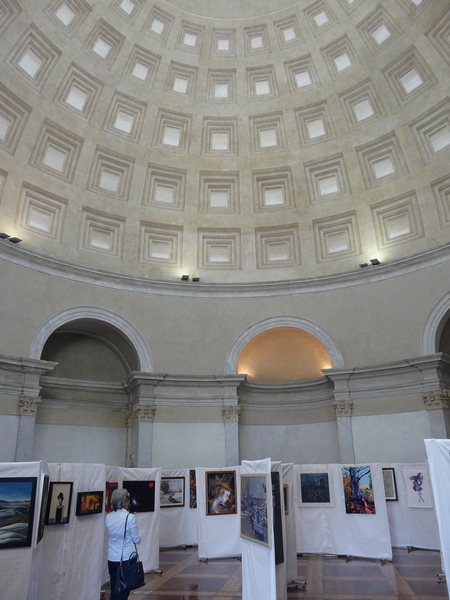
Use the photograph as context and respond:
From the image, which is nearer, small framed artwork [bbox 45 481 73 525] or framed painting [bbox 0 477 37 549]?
framed painting [bbox 0 477 37 549]

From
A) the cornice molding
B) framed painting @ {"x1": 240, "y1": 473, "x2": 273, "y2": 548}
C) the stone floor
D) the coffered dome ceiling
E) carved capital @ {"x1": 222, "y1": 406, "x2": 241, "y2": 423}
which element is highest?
the coffered dome ceiling

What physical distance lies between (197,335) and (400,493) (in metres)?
9.72

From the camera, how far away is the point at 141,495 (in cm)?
1224

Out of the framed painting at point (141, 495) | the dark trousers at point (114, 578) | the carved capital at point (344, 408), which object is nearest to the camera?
the dark trousers at point (114, 578)

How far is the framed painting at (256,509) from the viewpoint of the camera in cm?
792

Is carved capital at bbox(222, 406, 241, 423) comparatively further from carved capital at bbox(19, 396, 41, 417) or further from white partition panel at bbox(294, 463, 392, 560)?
carved capital at bbox(19, 396, 41, 417)

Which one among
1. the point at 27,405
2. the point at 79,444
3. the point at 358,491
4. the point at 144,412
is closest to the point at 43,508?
the point at 358,491

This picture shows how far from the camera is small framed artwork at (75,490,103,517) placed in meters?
9.11

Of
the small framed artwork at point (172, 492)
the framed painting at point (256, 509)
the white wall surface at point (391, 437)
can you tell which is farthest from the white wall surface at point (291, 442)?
the framed painting at point (256, 509)

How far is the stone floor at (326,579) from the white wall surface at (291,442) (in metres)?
6.83

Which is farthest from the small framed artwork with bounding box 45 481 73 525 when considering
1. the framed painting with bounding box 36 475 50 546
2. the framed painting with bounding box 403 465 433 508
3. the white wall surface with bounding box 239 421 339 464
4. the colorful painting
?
the white wall surface with bounding box 239 421 339 464

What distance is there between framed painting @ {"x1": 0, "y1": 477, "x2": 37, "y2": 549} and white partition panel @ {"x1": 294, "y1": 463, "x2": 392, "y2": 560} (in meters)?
8.23

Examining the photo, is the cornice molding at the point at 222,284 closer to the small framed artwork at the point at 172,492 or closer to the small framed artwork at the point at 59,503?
the small framed artwork at the point at 172,492

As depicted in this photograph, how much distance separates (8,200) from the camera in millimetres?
18281
